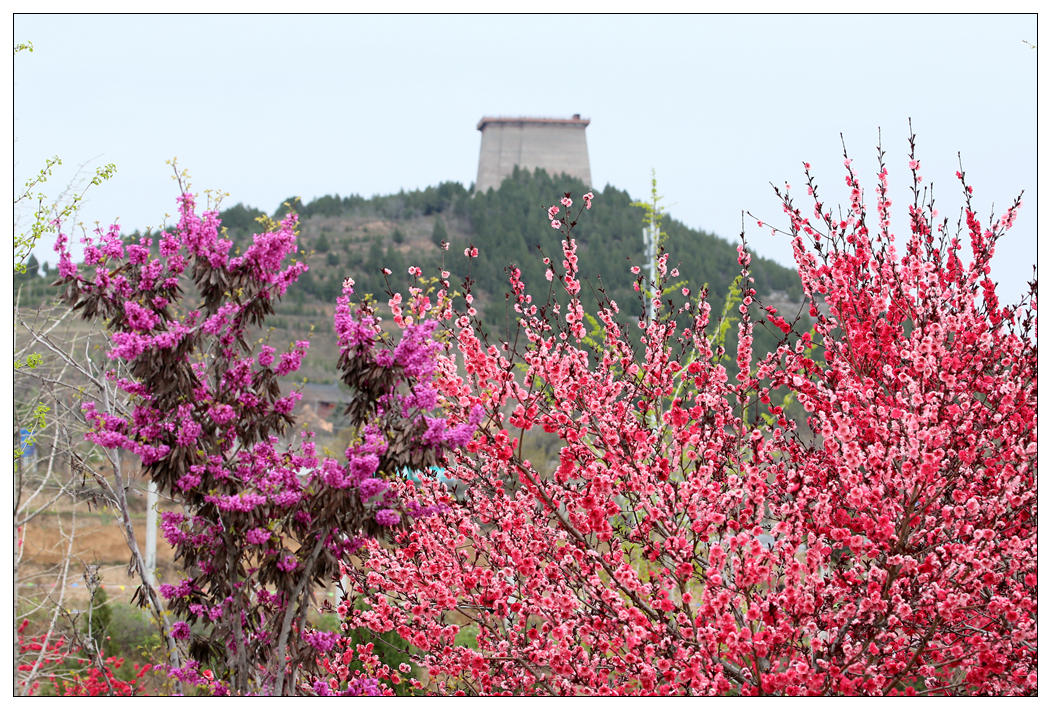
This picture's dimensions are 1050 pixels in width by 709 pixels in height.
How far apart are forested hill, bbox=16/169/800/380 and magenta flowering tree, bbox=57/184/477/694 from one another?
7.85 m

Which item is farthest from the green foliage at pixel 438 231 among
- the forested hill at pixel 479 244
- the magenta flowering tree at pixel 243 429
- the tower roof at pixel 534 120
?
the magenta flowering tree at pixel 243 429

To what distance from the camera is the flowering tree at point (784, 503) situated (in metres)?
2.86

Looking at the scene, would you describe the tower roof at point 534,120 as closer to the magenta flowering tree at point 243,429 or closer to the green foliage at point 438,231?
the green foliage at point 438,231

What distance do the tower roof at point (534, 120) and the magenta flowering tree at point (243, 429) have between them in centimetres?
2070

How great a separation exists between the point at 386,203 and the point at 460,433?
2107cm

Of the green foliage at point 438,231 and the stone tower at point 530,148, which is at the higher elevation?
the stone tower at point 530,148

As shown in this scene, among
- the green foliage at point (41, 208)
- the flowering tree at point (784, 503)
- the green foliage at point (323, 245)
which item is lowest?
the flowering tree at point (784, 503)

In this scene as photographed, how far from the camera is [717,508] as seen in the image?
9.89ft

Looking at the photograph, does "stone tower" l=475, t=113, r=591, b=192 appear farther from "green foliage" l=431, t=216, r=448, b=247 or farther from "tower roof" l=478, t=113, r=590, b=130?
"green foliage" l=431, t=216, r=448, b=247

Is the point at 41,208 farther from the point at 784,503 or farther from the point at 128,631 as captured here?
the point at 128,631

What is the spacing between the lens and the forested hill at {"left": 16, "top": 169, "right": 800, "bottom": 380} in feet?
47.9

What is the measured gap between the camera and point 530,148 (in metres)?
23.3

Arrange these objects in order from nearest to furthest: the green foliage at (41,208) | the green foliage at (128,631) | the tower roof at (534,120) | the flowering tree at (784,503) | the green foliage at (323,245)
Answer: the flowering tree at (784,503), the green foliage at (41,208), the green foliage at (128,631), the green foliage at (323,245), the tower roof at (534,120)

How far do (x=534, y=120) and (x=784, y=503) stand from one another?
21227 millimetres
